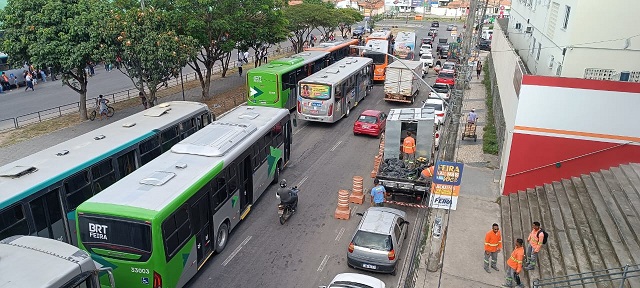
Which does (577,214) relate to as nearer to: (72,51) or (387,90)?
(387,90)

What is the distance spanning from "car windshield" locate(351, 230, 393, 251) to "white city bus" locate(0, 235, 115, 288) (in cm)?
683

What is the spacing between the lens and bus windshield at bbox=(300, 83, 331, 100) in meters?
27.5

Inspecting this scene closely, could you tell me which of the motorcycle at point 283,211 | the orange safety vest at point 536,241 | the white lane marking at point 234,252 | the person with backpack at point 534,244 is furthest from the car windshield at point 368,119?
the orange safety vest at point 536,241

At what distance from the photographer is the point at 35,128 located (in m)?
27.8

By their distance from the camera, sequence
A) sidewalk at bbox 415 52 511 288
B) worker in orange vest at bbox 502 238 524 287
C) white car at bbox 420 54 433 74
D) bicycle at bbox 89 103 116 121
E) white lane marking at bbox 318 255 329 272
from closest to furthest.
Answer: worker in orange vest at bbox 502 238 524 287
sidewalk at bbox 415 52 511 288
white lane marking at bbox 318 255 329 272
bicycle at bbox 89 103 116 121
white car at bbox 420 54 433 74

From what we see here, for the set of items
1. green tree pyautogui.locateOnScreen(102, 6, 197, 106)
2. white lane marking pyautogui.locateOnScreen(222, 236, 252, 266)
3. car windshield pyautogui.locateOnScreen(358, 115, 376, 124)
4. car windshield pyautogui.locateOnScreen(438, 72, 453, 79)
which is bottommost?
white lane marking pyautogui.locateOnScreen(222, 236, 252, 266)

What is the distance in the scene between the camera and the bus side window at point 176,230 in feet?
37.2

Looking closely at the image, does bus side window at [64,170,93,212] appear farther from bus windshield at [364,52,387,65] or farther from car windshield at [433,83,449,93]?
bus windshield at [364,52,387,65]

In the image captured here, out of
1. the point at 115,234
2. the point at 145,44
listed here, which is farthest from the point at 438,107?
the point at 115,234

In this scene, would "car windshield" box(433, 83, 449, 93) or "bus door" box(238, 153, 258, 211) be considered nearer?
"bus door" box(238, 153, 258, 211)

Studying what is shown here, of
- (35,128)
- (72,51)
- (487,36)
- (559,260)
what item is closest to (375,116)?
(559,260)

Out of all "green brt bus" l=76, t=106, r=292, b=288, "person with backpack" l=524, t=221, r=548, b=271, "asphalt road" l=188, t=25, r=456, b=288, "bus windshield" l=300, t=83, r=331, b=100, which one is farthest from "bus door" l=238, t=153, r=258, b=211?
"bus windshield" l=300, t=83, r=331, b=100

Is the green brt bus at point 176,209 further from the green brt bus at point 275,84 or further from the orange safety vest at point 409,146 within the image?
the green brt bus at point 275,84

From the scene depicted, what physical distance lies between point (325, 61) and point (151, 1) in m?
14.2
